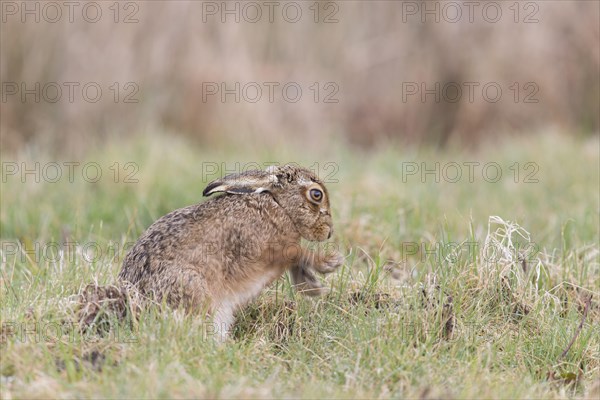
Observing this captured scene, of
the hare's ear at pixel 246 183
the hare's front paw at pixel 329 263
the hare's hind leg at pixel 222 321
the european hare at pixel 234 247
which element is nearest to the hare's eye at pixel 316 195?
the european hare at pixel 234 247

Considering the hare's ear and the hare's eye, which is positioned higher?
the hare's ear

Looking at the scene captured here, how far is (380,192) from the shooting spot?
839cm

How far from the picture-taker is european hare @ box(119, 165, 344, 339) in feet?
16.5

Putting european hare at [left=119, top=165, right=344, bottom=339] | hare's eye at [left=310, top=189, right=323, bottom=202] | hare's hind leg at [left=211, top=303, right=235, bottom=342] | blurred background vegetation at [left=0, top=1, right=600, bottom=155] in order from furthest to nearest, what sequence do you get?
1. blurred background vegetation at [left=0, top=1, right=600, bottom=155]
2. hare's eye at [left=310, top=189, right=323, bottom=202]
3. european hare at [left=119, top=165, right=344, bottom=339]
4. hare's hind leg at [left=211, top=303, right=235, bottom=342]

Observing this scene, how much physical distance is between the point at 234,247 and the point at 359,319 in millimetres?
757

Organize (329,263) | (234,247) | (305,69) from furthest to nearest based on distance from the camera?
(305,69) → (329,263) → (234,247)

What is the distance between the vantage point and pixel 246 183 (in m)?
5.38

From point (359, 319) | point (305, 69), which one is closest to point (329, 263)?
point (359, 319)

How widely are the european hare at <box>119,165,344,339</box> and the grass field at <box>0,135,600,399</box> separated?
192 millimetres

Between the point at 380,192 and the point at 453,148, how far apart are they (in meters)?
4.10

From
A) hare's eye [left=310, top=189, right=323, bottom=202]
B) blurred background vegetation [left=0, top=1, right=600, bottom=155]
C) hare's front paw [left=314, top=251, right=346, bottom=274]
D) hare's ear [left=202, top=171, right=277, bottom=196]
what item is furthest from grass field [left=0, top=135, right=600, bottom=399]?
blurred background vegetation [left=0, top=1, right=600, bottom=155]

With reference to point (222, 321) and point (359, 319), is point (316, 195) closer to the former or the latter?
point (359, 319)

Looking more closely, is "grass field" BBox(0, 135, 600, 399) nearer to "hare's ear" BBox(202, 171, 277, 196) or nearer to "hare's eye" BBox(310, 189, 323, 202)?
"hare's eye" BBox(310, 189, 323, 202)

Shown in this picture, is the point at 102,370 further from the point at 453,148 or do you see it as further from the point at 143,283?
the point at 453,148
